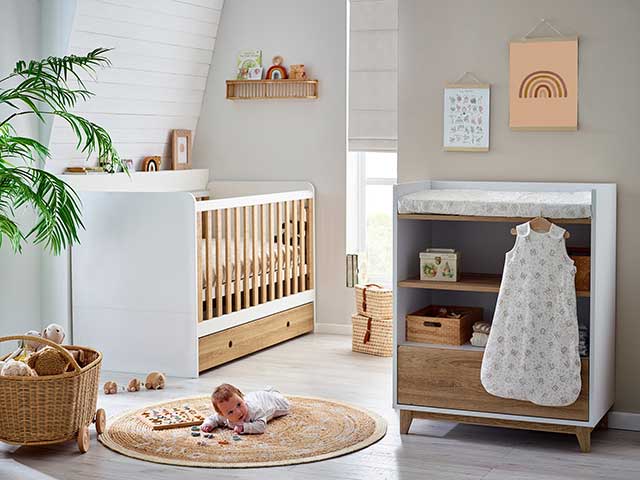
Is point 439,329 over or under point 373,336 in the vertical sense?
over

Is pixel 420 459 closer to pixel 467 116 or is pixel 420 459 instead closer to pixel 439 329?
pixel 439 329

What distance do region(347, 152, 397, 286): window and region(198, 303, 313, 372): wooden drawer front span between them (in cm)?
45

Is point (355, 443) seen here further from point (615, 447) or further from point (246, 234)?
point (246, 234)

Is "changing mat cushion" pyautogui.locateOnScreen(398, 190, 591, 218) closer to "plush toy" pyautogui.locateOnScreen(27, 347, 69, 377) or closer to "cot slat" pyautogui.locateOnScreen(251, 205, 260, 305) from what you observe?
"plush toy" pyautogui.locateOnScreen(27, 347, 69, 377)

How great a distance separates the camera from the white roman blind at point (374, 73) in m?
5.36

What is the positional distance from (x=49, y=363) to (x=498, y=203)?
1.61 meters

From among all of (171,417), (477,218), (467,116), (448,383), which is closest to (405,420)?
(448,383)

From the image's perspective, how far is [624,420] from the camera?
11.9 feet

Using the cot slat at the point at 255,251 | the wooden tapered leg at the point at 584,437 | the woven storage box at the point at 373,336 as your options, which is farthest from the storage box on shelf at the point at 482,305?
the cot slat at the point at 255,251

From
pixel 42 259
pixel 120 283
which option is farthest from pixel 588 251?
pixel 42 259

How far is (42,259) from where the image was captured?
15.7 feet

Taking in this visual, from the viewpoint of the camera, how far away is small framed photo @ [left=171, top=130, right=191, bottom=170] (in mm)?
5711

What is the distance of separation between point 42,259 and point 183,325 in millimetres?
838

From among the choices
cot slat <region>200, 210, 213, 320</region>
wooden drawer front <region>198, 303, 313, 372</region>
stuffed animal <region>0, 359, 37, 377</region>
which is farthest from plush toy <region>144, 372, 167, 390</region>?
stuffed animal <region>0, 359, 37, 377</region>
